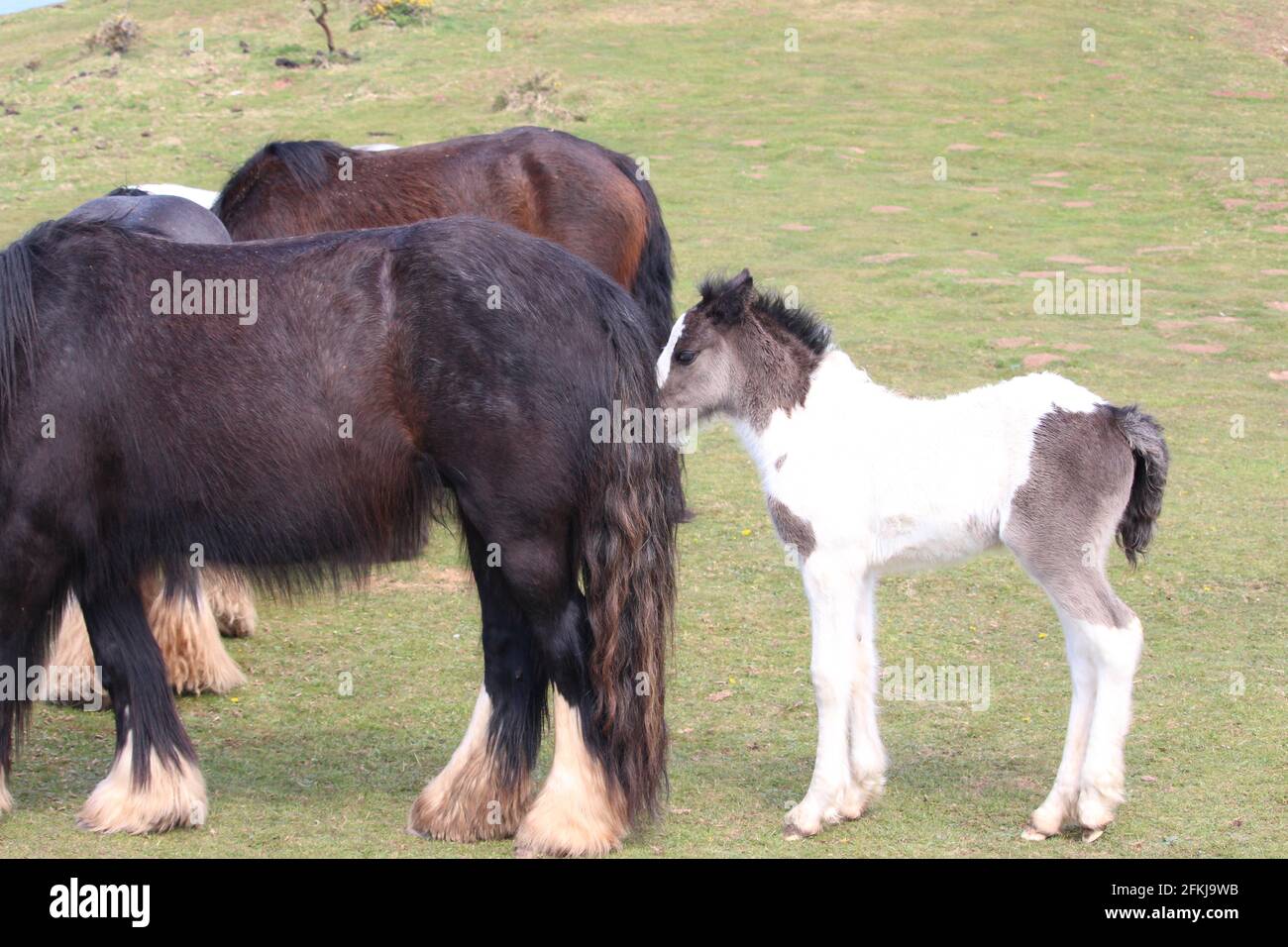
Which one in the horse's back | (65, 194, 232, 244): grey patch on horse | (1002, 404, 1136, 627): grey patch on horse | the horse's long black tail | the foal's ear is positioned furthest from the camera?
the horse's long black tail

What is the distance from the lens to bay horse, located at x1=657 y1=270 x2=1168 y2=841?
4.95 metres

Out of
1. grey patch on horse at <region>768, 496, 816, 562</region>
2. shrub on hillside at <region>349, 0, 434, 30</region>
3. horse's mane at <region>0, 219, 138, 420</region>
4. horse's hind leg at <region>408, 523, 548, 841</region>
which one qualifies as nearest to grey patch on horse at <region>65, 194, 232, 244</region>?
horse's mane at <region>0, 219, 138, 420</region>

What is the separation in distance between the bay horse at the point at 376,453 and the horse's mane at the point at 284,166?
428cm

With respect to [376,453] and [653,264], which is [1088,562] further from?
[653,264]

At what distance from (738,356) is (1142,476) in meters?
1.53

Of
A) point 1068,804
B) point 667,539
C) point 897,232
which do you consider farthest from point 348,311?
point 897,232

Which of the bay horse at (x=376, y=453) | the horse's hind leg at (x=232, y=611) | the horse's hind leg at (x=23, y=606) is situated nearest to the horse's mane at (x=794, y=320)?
the bay horse at (x=376, y=453)

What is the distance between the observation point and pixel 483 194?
986cm

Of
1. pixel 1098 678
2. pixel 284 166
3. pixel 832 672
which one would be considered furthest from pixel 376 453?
pixel 284 166

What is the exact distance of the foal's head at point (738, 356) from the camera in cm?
543

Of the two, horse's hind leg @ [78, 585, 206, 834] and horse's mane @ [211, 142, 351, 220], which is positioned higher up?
horse's mane @ [211, 142, 351, 220]

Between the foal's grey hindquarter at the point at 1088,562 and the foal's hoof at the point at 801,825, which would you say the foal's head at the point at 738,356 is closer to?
the foal's grey hindquarter at the point at 1088,562

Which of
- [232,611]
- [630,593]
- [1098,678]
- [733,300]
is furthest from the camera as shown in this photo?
[232,611]

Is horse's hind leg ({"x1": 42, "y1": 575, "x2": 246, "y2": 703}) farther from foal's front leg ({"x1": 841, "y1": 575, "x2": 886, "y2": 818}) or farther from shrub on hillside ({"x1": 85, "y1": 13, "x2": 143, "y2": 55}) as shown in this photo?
shrub on hillside ({"x1": 85, "y1": 13, "x2": 143, "y2": 55})
